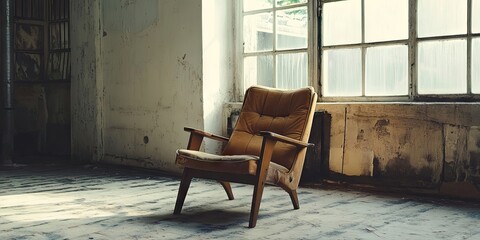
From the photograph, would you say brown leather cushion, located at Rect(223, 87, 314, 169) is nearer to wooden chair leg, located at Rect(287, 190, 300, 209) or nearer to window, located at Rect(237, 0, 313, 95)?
wooden chair leg, located at Rect(287, 190, 300, 209)

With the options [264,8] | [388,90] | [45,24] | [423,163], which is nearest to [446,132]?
[423,163]

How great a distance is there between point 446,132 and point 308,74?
1.44m

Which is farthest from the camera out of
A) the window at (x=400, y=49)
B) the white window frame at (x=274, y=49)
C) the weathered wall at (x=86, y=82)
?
the weathered wall at (x=86, y=82)

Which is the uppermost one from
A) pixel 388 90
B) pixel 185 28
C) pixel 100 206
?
pixel 185 28

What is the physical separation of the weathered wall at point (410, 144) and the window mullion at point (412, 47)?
7.9 inches

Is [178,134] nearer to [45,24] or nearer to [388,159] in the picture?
[388,159]

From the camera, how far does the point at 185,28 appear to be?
6.05m

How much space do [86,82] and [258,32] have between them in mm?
2475

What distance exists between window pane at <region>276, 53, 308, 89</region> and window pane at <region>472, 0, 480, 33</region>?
1.55m

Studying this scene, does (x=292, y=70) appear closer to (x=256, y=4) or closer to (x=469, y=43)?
(x=256, y=4)

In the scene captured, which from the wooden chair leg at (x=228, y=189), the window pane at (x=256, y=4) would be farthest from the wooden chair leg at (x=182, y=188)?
the window pane at (x=256, y=4)

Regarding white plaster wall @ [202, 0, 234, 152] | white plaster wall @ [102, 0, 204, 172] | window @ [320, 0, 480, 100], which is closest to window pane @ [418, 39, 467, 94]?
window @ [320, 0, 480, 100]

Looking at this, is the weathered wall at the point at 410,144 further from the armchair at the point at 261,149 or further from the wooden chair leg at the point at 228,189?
the wooden chair leg at the point at 228,189

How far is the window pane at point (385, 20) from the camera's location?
4.93m
